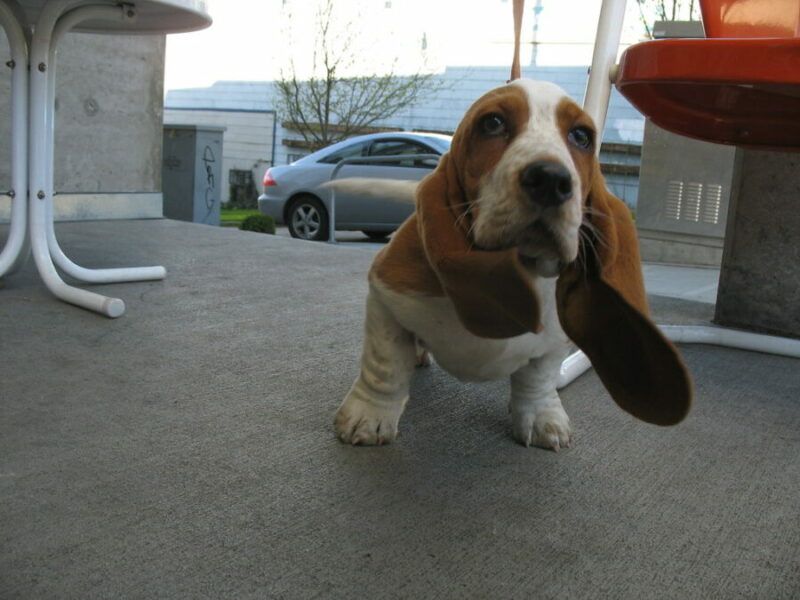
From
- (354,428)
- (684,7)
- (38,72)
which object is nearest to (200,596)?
(354,428)

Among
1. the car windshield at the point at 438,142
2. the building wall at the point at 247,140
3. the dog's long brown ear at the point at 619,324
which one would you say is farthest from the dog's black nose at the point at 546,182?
the building wall at the point at 247,140

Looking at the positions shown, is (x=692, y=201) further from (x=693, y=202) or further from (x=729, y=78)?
(x=729, y=78)

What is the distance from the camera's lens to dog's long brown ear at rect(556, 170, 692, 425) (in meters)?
1.20

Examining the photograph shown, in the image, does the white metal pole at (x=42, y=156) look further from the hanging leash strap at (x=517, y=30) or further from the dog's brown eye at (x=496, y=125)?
the dog's brown eye at (x=496, y=125)

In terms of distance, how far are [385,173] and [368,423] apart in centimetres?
670

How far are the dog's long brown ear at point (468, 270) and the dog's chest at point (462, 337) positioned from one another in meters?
0.18

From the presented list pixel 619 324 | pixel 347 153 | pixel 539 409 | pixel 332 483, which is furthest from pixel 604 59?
pixel 347 153

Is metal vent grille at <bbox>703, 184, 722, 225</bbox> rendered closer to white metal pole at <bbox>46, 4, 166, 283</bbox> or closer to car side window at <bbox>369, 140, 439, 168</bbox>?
car side window at <bbox>369, 140, 439, 168</bbox>

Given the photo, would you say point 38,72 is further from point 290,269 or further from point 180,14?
point 290,269

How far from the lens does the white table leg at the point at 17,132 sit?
2504mm

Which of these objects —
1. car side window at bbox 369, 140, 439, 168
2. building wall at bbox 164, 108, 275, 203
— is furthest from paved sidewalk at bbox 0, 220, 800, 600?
building wall at bbox 164, 108, 275, 203

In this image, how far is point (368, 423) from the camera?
5.18 ft

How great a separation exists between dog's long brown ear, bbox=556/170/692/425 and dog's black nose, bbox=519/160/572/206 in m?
0.15

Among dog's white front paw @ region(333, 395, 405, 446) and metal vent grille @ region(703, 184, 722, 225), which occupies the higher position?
metal vent grille @ region(703, 184, 722, 225)
